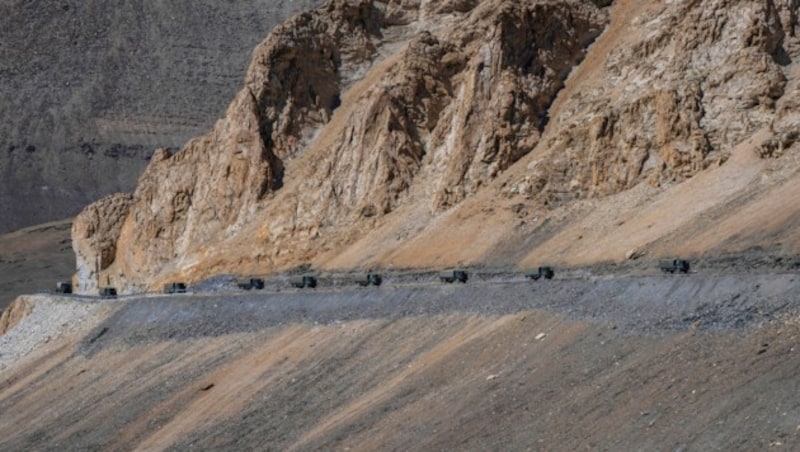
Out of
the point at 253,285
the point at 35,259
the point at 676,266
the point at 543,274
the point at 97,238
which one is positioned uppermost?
the point at 676,266

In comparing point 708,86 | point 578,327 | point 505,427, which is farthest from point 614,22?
point 505,427

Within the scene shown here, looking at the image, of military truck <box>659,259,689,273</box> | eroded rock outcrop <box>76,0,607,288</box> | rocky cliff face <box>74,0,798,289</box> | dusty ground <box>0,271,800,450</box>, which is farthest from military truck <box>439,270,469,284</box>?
eroded rock outcrop <box>76,0,607,288</box>

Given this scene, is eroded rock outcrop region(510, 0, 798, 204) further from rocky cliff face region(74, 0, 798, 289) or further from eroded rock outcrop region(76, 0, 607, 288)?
eroded rock outcrop region(76, 0, 607, 288)

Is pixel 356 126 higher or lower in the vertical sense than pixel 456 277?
higher

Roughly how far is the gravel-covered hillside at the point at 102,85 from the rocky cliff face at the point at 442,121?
69.4 metres

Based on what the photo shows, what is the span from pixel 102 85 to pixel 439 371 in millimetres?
130781

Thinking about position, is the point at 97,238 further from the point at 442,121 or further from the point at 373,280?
the point at 373,280

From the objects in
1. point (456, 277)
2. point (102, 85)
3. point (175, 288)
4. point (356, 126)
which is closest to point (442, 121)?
point (356, 126)

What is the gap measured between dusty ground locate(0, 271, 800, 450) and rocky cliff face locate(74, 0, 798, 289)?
903cm

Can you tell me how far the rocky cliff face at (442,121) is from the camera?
55.9 m

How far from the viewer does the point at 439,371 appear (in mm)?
37562

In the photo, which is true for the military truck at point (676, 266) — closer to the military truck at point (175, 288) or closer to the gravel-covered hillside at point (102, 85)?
the military truck at point (175, 288)

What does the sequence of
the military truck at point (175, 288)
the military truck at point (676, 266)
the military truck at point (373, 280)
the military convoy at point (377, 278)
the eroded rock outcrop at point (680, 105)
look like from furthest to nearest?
the military truck at point (175, 288), the eroded rock outcrop at point (680, 105), the military truck at point (373, 280), the military convoy at point (377, 278), the military truck at point (676, 266)

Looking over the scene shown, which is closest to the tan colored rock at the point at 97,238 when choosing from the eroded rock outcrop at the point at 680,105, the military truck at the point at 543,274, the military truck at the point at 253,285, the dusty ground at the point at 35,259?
the military truck at the point at 253,285
